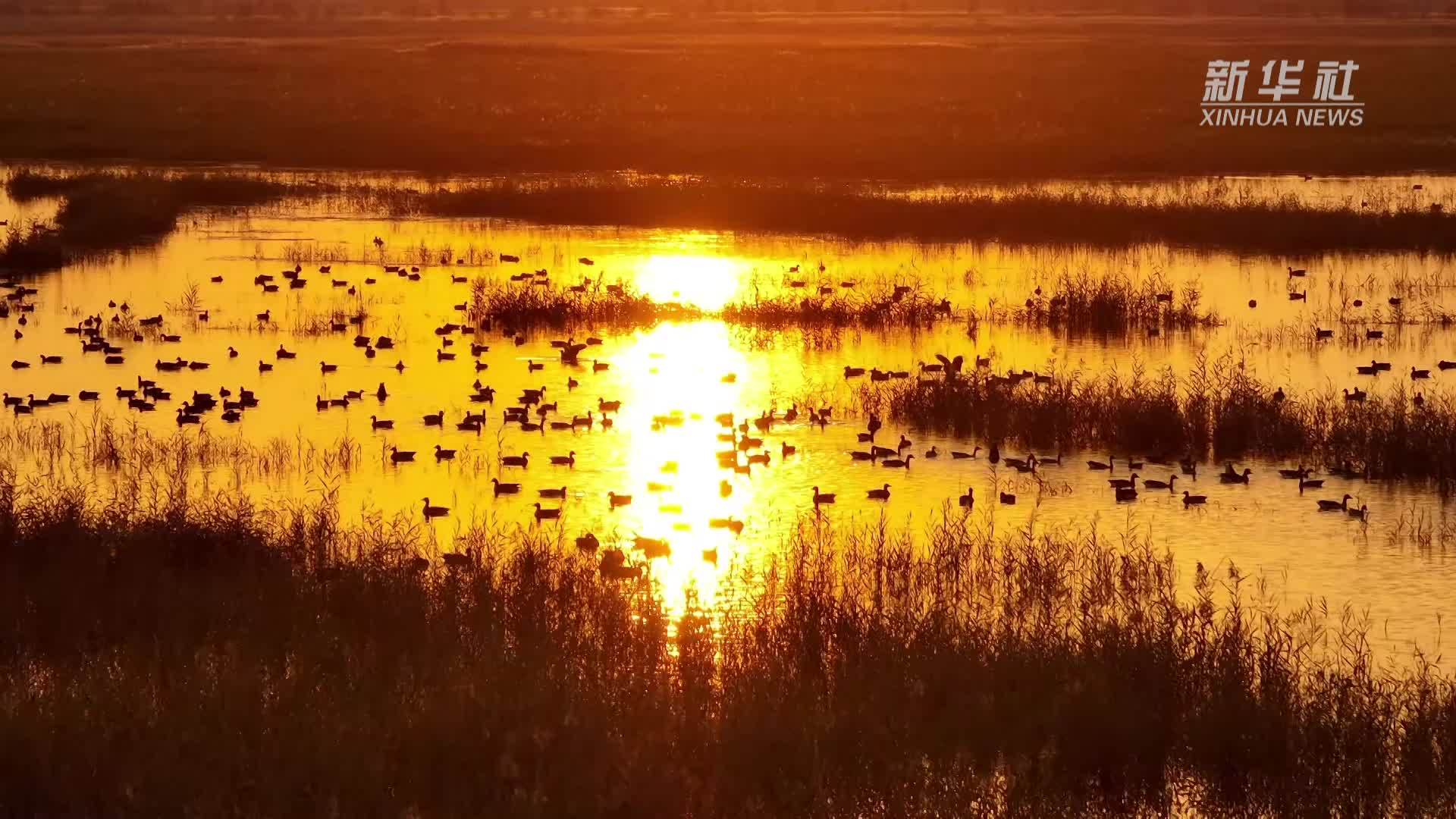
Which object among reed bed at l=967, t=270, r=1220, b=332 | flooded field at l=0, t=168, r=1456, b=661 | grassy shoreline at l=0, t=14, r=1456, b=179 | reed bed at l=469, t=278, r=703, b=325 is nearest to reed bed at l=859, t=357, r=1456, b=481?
flooded field at l=0, t=168, r=1456, b=661

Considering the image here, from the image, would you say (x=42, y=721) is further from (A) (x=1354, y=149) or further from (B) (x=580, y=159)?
(A) (x=1354, y=149)

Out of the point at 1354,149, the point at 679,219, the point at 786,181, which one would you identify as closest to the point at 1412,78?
the point at 1354,149

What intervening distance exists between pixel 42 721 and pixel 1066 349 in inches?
877

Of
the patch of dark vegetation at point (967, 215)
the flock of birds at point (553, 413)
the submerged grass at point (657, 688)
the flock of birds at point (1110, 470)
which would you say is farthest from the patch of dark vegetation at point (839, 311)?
the submerged grass at point (657, 688)

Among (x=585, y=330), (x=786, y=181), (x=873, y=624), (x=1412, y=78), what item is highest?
(x=1412, y=78)

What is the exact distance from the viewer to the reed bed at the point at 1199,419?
2308 centimetres

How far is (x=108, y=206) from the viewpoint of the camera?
4522 cm

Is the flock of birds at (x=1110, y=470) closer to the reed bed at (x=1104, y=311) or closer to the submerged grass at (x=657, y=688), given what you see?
the submerged grass at (x=657, y=688)

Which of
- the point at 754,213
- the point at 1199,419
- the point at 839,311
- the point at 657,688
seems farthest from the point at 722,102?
the point at 657,688

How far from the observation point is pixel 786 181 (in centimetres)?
5666

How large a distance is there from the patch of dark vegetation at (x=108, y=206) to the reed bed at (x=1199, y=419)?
22.0 meters

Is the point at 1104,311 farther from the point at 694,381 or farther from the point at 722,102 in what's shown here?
the point at 722,102

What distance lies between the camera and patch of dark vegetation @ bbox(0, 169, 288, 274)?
39.7 metres

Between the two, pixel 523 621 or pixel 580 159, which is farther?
pixel 580 159
